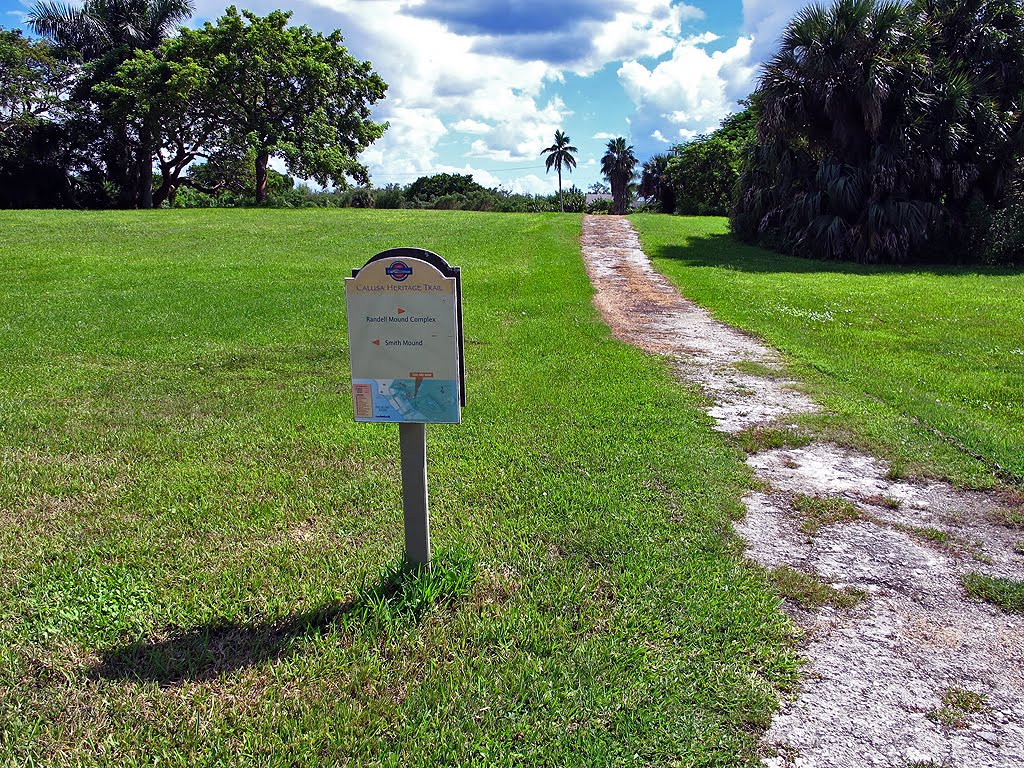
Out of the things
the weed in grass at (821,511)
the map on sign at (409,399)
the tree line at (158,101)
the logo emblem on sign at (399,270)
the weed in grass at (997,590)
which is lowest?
the weed in grass at (997,590)

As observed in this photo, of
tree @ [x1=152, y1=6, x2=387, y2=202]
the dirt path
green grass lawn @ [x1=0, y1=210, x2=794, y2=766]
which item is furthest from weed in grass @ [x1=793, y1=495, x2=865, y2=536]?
tree @ [x1=152, y1=6, x2=387, y2=202]

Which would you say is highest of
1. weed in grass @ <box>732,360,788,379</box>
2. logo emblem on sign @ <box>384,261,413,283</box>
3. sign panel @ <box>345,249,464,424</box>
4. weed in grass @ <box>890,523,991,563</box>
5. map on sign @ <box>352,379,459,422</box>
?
logo emblem on sign @ <box>384,261,413,283</box>

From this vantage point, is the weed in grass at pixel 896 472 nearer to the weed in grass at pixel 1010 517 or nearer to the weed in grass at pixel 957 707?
the weed in grass at pixel 1010 517

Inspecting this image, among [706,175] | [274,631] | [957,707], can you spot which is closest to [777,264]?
[957,707]

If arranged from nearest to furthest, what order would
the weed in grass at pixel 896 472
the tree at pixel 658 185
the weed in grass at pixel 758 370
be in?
the weed in grass at pixel 896 472, the weed in grass at pixel 758 370, the tree at pixel 658 185

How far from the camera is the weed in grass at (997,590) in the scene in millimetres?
3098

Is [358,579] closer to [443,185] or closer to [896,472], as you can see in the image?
[896,472]

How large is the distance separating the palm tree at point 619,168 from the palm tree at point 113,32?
1534 inches

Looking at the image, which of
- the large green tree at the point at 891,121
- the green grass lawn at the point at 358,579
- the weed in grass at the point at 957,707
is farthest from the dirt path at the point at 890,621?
the large green tree at the point at 891,121

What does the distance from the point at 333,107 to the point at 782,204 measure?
26.3 meters

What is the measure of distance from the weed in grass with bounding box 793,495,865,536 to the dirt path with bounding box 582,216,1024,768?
0.06 feet

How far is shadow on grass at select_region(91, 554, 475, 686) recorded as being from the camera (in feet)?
8.73

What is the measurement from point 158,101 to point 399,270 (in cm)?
3589

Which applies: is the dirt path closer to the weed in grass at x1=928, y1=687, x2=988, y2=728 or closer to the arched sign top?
the weed in grass at x1=928, y1=687, x2=988, y2=728
